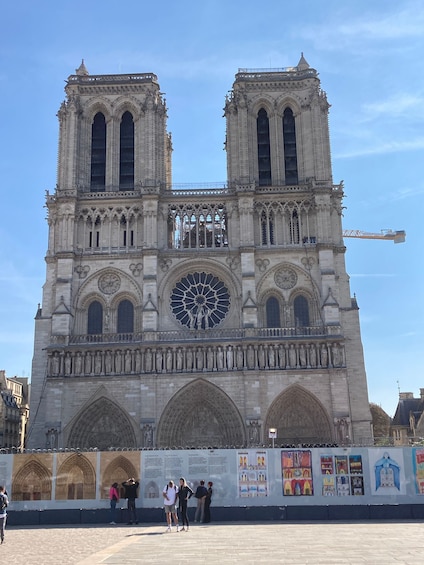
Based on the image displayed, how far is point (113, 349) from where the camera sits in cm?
3819

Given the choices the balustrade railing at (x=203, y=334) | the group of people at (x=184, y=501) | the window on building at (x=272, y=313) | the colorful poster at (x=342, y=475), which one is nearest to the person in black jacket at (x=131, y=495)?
the group of people at (x=184, y=501)

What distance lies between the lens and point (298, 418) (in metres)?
37.7

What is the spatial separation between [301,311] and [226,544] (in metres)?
26.1

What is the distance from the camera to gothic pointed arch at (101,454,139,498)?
71.5ft

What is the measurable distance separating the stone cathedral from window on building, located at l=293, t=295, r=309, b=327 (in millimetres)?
121

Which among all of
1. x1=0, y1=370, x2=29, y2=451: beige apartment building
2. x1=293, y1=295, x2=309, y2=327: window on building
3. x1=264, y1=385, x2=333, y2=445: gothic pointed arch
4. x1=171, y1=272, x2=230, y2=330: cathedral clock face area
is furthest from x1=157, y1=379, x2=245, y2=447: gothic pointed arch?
x1=0, y1=370, x2=29, y2=451: beige apartment building

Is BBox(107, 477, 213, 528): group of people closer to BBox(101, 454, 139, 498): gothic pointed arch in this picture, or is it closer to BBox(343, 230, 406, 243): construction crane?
BBox(101, 454, 139, 498): gothic pointed arch

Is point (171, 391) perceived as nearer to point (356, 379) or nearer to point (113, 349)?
point (113, 349)

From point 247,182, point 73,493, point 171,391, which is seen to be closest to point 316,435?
point 171,391

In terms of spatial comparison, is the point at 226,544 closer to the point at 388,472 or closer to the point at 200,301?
the point at 388,472

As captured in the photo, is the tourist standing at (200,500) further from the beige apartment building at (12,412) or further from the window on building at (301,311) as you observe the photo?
the beige apartment building at (12,412)

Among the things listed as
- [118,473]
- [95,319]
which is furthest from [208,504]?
[95,319]

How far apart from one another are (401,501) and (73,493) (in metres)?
10.3

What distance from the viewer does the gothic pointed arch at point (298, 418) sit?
3697cm
